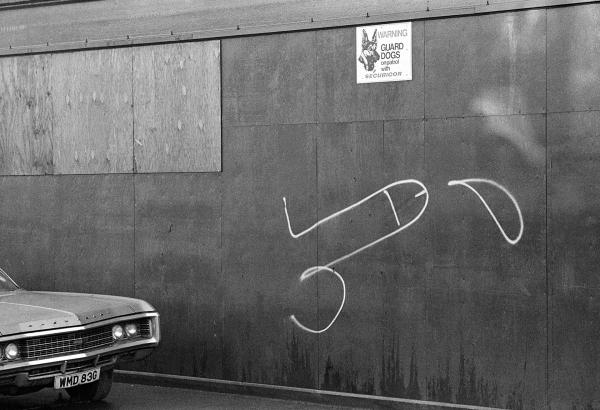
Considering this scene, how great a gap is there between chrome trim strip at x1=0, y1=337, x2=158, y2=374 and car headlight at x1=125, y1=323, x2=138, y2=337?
0.28 ft

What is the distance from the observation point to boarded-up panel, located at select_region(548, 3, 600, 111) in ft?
25.3

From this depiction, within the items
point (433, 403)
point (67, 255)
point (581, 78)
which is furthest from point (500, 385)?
point (67, 255)

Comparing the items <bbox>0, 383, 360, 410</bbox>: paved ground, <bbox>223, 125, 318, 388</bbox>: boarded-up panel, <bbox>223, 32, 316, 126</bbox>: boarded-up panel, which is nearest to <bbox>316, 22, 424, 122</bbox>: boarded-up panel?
<bbox>223, 32, 316, 126</bbox>: boarded-up panel

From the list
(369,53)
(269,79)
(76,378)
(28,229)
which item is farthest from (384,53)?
(28,229)

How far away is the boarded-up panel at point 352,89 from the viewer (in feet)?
27.9

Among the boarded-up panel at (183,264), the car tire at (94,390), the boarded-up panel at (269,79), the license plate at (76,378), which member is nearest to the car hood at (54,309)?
the license plate at (76,378)

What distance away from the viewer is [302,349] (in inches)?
358

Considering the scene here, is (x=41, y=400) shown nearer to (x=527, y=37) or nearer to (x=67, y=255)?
(x=67, y=255)

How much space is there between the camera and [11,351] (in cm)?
759

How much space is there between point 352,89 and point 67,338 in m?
3.32

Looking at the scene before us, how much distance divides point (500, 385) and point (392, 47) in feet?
10.0

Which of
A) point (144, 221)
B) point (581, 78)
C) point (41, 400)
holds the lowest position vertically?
point (41, 400)

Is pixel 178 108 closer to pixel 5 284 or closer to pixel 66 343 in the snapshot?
pixel 5 284

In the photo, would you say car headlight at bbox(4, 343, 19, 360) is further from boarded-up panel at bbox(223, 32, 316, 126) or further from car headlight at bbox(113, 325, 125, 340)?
boarded-up panel at bbox(223, 32, 316, 126)
